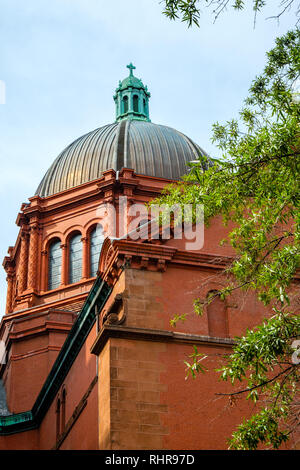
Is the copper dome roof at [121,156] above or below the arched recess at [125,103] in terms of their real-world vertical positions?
below

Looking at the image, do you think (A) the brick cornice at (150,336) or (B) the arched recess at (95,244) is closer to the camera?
(A) the brick cornice at (150,336)

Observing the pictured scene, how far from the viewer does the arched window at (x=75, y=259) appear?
37.9 metres

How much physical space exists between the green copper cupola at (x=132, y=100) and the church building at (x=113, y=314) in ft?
15.9

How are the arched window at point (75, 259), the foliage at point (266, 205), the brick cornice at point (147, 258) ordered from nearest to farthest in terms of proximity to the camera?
the foliage at point (266, 205)
the brick cornice at point (147, 258)
the arched window at point (75, 259)

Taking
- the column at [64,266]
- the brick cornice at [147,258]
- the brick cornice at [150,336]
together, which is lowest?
the brick cornice at [150,336]

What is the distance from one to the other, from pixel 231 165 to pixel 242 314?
8048 mm

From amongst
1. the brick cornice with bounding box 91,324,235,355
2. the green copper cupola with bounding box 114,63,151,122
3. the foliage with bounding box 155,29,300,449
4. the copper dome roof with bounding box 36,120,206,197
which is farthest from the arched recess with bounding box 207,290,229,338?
the green copper cupola with bounding box 114,63,151,122

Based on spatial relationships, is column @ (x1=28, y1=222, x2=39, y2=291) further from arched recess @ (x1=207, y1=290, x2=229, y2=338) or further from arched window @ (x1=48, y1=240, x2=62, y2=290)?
arched recess @ (x1=207, y1=290, x2=229, y2=338)

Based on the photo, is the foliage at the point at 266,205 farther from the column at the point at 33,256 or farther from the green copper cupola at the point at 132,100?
the green copper cupola at the point at 132,100

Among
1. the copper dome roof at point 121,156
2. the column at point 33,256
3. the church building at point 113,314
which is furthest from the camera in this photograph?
the copper dome roof at point 121,156

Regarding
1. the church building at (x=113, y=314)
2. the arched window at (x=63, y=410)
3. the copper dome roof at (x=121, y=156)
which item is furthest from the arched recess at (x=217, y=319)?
the copper dome roof at (x=121, y=156)

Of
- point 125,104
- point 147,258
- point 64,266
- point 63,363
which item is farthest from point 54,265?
point 147,258

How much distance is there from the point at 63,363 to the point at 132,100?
1105 inches
